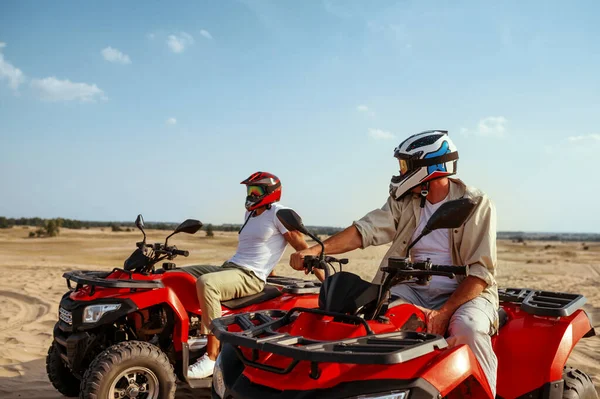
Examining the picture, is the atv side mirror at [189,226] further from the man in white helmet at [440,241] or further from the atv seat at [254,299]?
the man in white helmet at [440,241]

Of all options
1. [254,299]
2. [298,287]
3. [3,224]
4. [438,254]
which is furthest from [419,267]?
[3,224]

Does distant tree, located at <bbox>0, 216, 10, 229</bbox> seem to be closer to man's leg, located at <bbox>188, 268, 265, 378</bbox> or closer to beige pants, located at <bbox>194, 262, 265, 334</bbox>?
beige pants, located at <bbox>194, 262, 265, 334</bbox>

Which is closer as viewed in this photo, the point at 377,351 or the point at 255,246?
the point at 377,351

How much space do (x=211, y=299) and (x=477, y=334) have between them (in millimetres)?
2617

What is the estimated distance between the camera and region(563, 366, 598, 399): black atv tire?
3.67m

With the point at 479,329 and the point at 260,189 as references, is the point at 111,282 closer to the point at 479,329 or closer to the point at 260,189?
the point at 260,189

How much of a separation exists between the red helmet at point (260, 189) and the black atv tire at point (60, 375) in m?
2.27

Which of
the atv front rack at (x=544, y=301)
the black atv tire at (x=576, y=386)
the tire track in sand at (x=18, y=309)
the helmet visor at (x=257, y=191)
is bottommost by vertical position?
the tire track in sand at (x=18, y=309)

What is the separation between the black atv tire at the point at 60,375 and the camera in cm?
Result: 543

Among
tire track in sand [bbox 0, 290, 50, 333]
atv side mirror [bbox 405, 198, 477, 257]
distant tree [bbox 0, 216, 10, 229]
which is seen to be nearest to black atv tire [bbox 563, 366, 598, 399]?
atv side mirror [bbox 405, 198, 477, 257]

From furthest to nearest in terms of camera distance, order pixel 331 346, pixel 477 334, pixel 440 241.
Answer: pixel 440 241
pixel 477 334
pixel 331 346

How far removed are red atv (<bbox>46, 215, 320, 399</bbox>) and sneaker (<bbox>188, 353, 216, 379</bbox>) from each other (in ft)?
0.19

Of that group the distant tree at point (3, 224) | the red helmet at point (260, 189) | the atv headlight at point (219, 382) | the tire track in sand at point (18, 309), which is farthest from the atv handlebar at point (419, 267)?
the distant tree at point (3, 224)

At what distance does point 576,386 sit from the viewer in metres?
3.71
